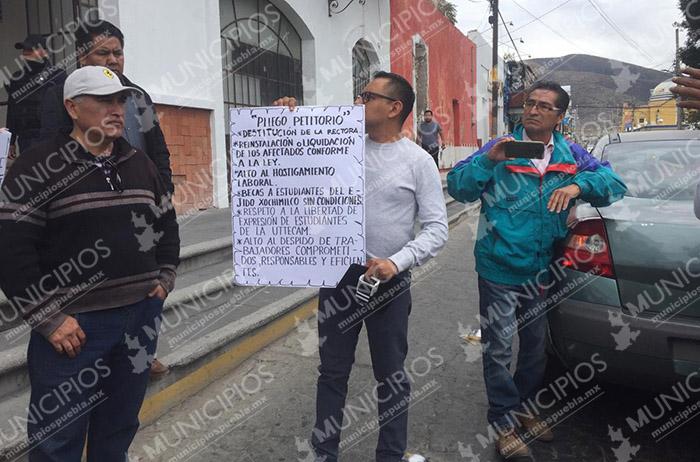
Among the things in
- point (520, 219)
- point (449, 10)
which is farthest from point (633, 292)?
point (449, 10)

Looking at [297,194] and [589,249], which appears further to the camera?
[589,249]

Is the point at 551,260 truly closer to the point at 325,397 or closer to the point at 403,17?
the point at 325,397

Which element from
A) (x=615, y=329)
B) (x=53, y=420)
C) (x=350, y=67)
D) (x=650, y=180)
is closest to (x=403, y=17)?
(x=350, y=67)

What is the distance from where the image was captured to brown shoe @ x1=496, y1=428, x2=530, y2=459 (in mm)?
2900

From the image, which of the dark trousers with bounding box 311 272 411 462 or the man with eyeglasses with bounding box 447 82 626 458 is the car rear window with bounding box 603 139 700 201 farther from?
→ the dark trousers with bounding box 311 272 411 462

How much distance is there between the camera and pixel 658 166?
377 cm

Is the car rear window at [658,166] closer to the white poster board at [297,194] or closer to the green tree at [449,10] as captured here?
A: the white poster board at [297,194]

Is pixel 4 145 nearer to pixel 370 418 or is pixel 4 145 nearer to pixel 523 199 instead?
pixel 370 418

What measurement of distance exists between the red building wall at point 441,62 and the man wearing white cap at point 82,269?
14580mm

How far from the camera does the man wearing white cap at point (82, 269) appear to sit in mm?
1940

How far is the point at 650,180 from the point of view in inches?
142

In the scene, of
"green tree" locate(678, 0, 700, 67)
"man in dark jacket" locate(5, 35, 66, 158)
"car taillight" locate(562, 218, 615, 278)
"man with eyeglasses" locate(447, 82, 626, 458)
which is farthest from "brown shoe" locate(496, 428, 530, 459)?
"green tree" locate(678, 0, 700, 67)

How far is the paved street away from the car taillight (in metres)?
0.96

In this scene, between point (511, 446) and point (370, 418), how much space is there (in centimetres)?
86
